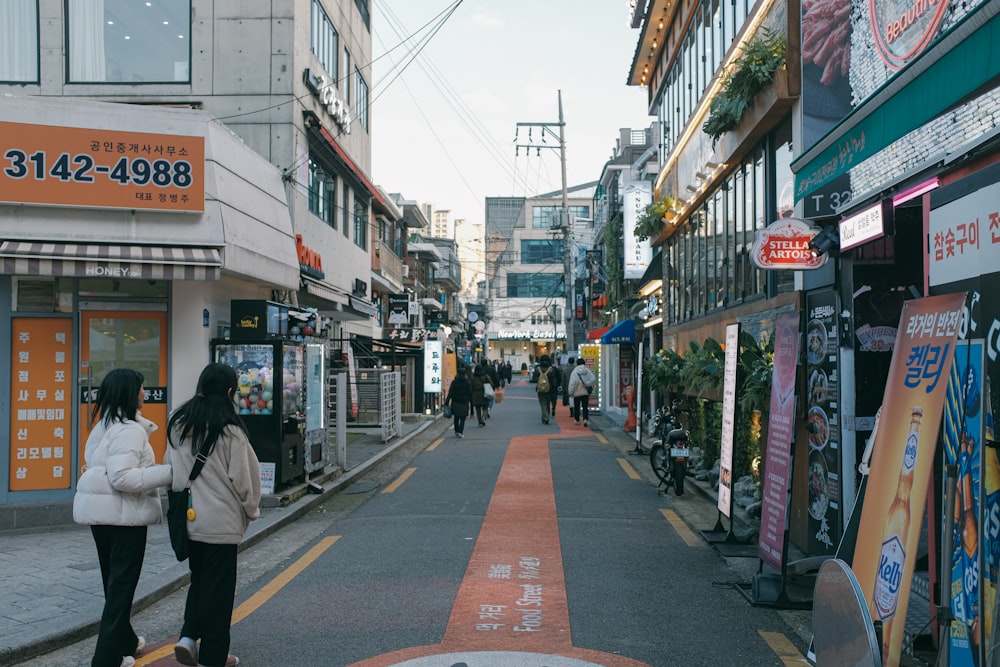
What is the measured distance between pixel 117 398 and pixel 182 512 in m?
0.81

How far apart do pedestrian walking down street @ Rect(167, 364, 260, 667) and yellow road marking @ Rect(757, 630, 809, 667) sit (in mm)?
3542

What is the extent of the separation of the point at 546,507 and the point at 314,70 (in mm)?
13802

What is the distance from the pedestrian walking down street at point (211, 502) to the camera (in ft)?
16.9

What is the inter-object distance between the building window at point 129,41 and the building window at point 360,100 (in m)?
7.46

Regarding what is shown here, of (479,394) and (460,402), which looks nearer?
(460,402)

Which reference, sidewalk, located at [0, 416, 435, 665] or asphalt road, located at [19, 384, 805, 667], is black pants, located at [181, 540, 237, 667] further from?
sidewalk, located at [0, 416, 435, 665]

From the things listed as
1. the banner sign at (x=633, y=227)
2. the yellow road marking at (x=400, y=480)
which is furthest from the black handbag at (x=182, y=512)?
the banner sign at (x=633, y=227)

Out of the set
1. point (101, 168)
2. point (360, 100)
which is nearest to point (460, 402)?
point (360, 100)

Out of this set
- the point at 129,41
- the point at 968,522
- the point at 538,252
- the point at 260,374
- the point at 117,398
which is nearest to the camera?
the point at 968,522

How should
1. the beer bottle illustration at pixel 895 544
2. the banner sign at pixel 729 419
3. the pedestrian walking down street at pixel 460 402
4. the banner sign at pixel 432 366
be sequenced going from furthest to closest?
the banner sign at pixel 432 366
the pedestrian walking down street at pixel 460 402
the banner sign at pixel 729 419
the beer bottle illustration at pixel 895 544

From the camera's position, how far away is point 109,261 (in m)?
10.2

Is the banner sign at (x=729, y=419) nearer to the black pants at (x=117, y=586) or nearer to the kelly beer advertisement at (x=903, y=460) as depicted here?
the kelly beer advertisement at (x=903, y=460)

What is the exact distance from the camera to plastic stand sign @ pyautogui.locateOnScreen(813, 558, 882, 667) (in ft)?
12.2

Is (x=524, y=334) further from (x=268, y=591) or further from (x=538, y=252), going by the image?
(x=268, y=591)
